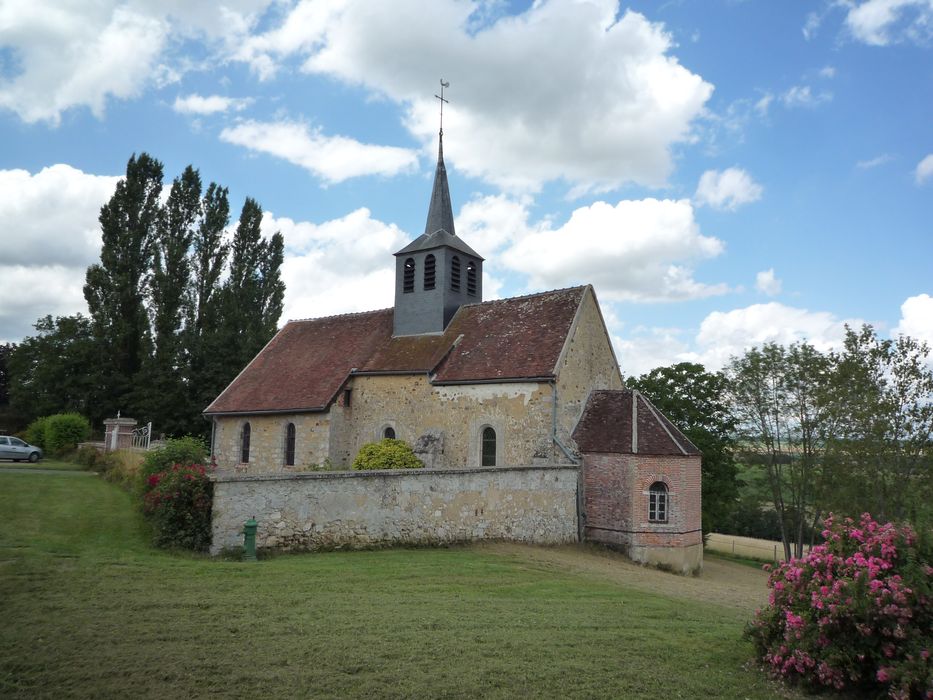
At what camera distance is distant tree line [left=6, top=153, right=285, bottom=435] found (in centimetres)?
3947

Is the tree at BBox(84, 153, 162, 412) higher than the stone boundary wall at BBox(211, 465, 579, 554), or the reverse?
the tree at BBox(84, 153, 162, 412)

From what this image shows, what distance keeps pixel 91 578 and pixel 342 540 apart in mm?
5755

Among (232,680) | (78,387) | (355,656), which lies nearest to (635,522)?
(355,656)

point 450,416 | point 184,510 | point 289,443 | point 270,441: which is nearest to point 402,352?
point 450,416

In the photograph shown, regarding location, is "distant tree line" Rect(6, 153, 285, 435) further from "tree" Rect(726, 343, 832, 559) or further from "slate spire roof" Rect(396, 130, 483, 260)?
"tree" Rect(726, 343, 832, 559)

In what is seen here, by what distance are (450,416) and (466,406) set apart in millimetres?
818

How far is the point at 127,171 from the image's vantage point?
41125mm

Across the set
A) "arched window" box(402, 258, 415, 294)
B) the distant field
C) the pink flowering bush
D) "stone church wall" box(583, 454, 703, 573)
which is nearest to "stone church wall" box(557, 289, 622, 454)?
"stone church wall" box(583, 454, 703, 573)

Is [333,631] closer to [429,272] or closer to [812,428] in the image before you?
[429,272]

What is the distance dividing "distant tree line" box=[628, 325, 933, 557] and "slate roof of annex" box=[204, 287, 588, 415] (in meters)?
10.6

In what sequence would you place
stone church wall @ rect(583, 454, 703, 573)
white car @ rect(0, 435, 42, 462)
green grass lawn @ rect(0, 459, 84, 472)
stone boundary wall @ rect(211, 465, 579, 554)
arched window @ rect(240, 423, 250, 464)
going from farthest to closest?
white car @ rect(0, 435, 42, 462)
arched window @ rect(240, 423, 250, 464)
green grass lawn @ rect(0, 459, 84, 472)
stone church wall @ rect(583, 454, 703, 573)
stone boundary wall @ rect(211, 465, 579, 554)

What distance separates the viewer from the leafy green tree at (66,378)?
40.1m

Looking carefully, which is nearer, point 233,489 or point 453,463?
point 233,489

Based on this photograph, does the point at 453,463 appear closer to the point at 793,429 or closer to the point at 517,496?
the point at 517,496
